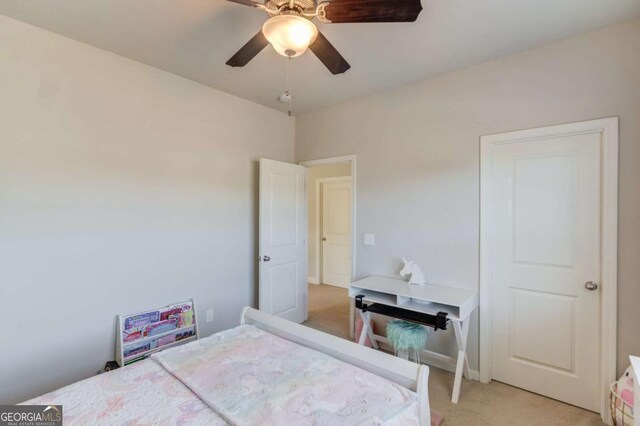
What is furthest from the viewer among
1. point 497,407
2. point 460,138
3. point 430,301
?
point 460,138

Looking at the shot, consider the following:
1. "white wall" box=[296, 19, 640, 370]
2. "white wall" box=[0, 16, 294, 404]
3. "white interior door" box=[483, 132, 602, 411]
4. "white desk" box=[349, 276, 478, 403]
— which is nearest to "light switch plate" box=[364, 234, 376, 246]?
"white wall" box=[296, 19, 640, 370]

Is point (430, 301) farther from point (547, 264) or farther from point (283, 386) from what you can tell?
point (283, 386)

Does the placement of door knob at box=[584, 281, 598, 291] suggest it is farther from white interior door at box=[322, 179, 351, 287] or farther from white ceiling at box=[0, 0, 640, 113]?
white interior door at box=[322, 179, 351, 287]

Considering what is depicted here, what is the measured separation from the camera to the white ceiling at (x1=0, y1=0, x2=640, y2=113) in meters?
1.85

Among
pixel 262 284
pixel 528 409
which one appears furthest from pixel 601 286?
pixel 262 284

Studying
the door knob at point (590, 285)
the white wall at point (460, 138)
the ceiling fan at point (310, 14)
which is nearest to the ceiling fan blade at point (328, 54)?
the ceiling fan at point (310, 14)

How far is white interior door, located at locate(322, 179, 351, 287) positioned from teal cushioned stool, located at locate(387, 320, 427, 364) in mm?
2870

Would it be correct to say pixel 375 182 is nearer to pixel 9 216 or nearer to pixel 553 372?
pixel 553 372

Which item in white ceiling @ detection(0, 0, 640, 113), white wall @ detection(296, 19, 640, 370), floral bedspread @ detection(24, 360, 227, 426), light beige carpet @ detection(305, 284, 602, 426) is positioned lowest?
light beige carpet @ detection(305, 284, 602, 426)

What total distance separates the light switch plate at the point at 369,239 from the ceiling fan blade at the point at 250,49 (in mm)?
2056

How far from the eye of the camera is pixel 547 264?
229 cm

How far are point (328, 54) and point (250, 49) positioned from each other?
0.43m

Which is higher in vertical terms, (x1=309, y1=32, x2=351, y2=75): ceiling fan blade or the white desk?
(x1=309, y1=32, x2=351, y2=75): ceiling fan blade

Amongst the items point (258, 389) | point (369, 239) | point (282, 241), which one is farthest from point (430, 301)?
point (282, 241)
